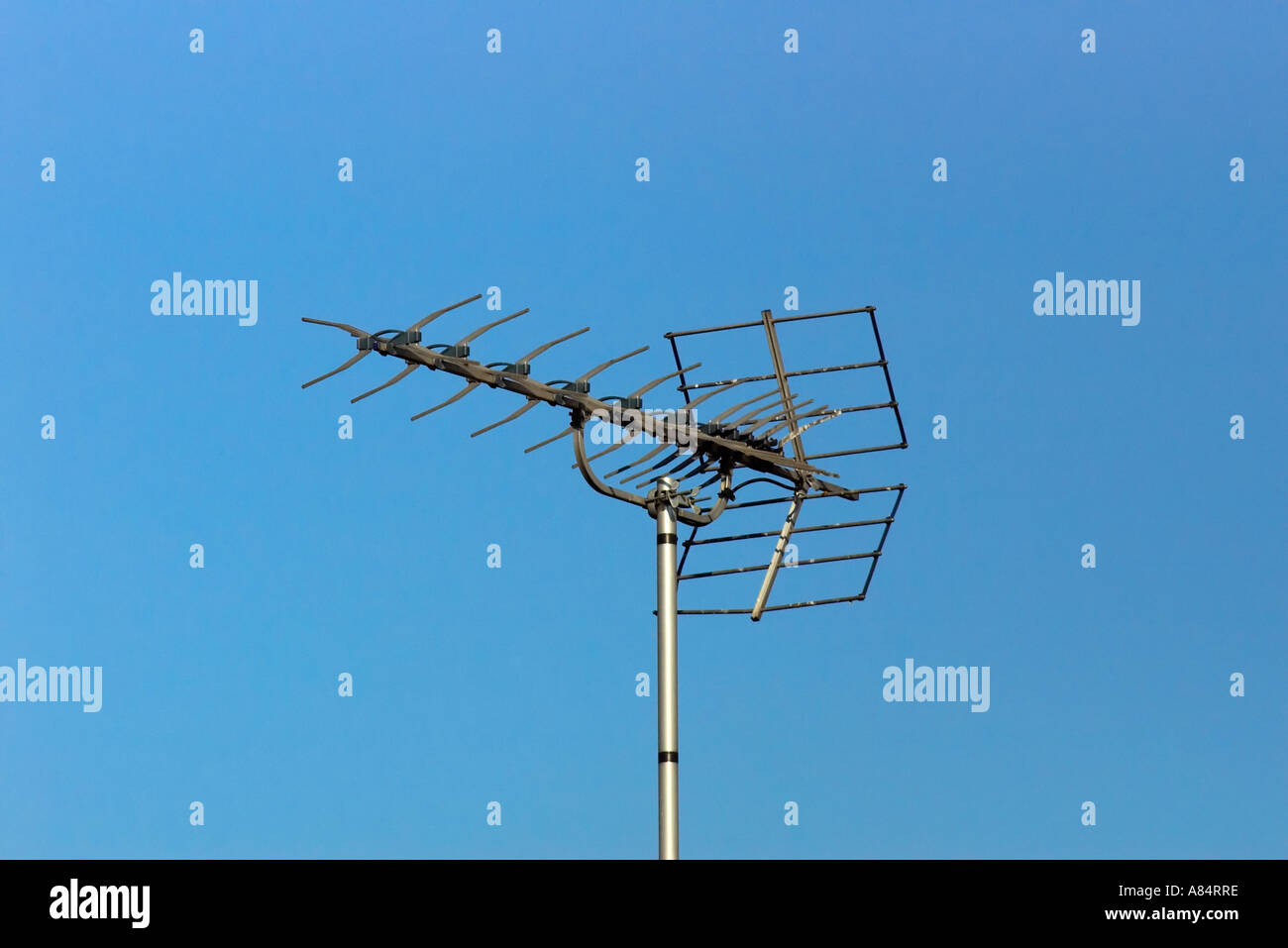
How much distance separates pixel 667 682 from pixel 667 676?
2.2 inches

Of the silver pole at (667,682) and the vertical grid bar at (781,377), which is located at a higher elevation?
the vertical grid bar at (781,377)

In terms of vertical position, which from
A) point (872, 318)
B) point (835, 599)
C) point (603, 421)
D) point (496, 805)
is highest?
point (872, 318)

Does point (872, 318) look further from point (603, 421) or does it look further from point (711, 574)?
point (603, 421)

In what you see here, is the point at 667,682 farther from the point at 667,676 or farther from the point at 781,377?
the point at 781,377

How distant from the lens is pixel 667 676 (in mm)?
16281

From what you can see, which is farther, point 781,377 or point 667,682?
point 781,377

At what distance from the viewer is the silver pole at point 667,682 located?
15.9m

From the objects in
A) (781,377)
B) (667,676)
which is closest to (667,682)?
(667,676)

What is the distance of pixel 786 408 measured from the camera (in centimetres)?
1931

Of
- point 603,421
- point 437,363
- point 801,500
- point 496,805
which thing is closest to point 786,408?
point 801,500

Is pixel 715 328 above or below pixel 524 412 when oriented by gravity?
above

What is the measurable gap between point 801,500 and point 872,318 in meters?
2.08

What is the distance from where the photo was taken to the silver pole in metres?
15.9
